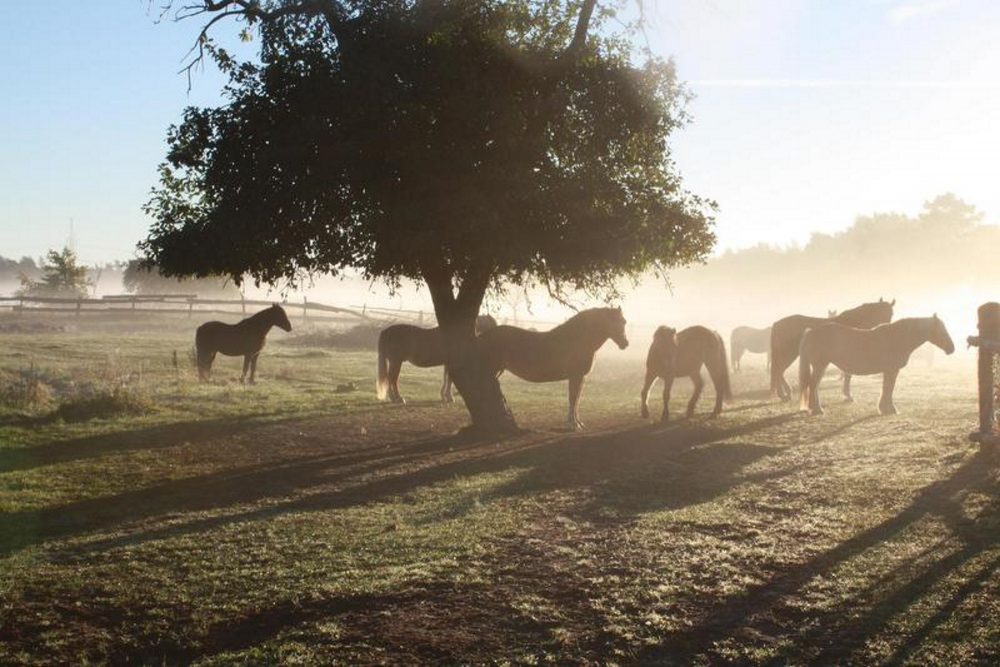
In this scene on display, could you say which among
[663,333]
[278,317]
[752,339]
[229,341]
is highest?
[752,339]

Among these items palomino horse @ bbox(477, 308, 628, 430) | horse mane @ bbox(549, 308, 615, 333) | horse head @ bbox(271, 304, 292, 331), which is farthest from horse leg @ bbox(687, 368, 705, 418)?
horse head @ bbox(271, 304, 292, 331)

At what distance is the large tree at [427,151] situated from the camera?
13312 millimetres

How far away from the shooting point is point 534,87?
562 inches

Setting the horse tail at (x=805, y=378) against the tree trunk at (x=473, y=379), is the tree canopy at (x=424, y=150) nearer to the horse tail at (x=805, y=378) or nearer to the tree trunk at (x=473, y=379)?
the tree trunk at (x=473, y=379)

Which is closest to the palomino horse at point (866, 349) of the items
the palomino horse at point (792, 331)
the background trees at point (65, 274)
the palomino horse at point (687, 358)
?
the palomino horse at point (687, 358)

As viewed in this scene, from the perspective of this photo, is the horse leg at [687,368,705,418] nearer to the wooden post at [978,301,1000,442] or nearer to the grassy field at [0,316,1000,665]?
the grassy field at [0,316,1000,665]

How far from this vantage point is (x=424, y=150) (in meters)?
13.5

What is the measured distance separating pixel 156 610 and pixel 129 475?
6126mm

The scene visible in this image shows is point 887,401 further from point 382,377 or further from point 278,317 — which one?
point 278,317

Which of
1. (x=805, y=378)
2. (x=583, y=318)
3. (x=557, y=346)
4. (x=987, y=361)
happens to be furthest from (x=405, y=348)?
(x=987, y=361)

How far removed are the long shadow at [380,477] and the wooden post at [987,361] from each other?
3024mm

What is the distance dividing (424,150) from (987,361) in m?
8.84

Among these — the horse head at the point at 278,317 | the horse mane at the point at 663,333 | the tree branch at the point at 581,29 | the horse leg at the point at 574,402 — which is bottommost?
the horse leg at the point at 574,402

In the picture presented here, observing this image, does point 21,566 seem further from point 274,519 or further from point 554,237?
point 554,237
